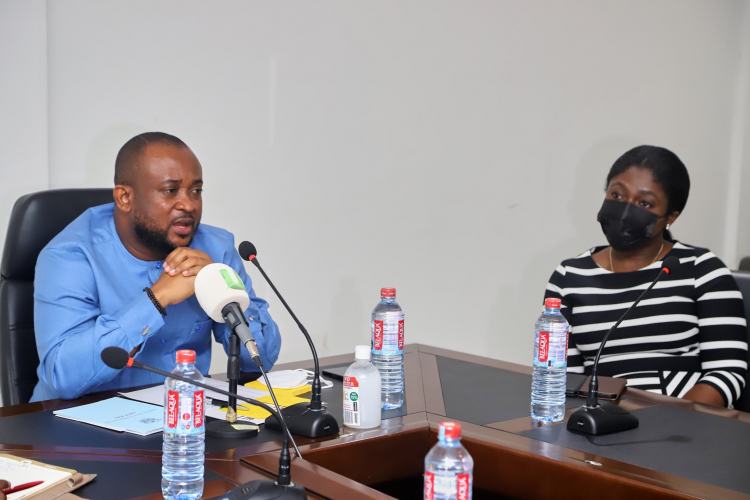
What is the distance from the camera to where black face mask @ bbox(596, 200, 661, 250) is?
7.77 feet

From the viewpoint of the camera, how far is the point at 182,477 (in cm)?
122

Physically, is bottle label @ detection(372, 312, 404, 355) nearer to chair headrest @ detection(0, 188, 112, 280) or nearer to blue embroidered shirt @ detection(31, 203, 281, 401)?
blue embroidered shirt @ detection(31, 203, 281, 401)

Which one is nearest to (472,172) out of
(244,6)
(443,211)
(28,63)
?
(443,211)

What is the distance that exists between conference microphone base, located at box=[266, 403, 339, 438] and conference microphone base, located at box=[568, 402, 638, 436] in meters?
0.48

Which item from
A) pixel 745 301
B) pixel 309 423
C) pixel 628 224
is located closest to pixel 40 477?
pixel 309 423

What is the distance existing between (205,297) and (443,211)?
7.37 ft

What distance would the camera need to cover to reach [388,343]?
1.86 meters

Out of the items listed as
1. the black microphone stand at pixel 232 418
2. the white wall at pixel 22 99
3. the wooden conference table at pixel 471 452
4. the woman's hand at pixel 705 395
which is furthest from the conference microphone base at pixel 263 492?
the white wall at pixel 22 99

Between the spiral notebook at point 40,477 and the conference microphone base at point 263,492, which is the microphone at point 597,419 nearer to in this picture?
the conference microphone base at point 263,492

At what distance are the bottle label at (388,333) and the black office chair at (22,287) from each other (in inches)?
34.8

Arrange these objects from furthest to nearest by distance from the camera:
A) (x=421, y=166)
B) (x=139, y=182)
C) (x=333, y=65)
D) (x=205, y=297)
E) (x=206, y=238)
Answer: (x=421, y=166) → (x=333, y=65) → (x=206, y=238) → (x=139, y=182) → (x=205, y=297)

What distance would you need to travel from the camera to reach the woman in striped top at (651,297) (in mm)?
2262

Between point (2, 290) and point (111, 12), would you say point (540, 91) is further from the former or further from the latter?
point (2, 290)

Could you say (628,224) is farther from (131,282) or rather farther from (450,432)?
(450,432)
